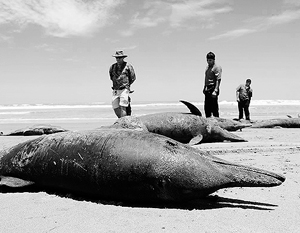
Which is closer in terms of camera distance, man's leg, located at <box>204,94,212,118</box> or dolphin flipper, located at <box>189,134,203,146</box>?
dolphin flipper, located at <box>189,134,203,146</box>

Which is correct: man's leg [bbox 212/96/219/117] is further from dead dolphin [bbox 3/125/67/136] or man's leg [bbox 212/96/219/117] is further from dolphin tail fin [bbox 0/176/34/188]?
dolphin tail fin [bbox 0/176/34/188]

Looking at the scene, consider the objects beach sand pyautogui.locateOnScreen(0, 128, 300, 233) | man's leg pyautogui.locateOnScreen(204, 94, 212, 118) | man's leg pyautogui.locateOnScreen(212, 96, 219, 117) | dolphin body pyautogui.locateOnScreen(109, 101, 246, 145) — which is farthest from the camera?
man's leg pyautogui.locateOnScreen(204, 94, 212, 118)

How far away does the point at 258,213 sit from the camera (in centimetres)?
319

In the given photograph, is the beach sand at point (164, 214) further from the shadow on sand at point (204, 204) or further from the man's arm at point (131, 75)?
the man's arm at point (131, 75)

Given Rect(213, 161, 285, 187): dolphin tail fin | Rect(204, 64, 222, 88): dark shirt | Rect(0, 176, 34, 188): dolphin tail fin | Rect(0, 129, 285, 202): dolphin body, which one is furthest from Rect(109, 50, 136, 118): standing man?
Rect(213, 161, 285, 187): dolphin tail fin

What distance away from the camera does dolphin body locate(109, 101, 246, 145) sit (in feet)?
27.5

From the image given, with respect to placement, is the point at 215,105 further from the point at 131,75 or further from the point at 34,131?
the point at 34,131

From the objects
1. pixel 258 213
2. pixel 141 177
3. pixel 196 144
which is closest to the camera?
pixel 258 213

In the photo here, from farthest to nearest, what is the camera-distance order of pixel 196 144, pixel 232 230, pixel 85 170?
1. pixel 196 144
2. pixel 85 170
3. pixel 232 230

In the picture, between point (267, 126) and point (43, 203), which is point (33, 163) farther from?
point (267, 126)

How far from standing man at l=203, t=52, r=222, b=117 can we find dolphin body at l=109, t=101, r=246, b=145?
8.97 feet

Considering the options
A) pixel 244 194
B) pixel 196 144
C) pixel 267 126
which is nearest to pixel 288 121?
pixel 267 126

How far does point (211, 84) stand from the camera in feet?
37.7

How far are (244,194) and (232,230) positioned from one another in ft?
3.76
